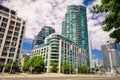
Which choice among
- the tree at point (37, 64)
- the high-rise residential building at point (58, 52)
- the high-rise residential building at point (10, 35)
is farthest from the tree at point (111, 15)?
the high-rise residential building at point (58, 52)

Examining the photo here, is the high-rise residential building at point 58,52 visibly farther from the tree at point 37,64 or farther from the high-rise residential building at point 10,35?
the high-rise residential building at point 10,35

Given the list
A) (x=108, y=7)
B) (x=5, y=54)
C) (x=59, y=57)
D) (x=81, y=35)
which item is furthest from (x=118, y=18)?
(x=81, y=35)

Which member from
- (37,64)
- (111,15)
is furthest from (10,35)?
(111,15)

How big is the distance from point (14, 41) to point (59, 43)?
137ft

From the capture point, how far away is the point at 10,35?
7506 centimetres

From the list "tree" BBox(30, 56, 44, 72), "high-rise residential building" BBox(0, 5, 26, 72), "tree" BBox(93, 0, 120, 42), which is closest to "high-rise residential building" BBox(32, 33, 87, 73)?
"tree" BBox(30, 56, 44, 72)

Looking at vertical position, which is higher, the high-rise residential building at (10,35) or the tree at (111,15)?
the high-rise residential building at (10,35)

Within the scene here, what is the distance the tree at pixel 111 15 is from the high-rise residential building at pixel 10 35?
6652cm

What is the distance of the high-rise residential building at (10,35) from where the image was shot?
70.0 meters

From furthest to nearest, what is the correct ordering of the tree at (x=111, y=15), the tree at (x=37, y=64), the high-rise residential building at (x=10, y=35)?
the tree at (x=37, y=64)
the high-rise residential building at (x=10, y=35)
the tree at (x=111, y=15)

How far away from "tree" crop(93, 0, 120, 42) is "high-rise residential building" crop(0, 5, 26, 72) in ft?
218

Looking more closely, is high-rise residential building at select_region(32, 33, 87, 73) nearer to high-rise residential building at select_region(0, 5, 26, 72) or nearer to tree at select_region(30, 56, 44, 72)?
tree at select_region(30, 56, 44, 72)

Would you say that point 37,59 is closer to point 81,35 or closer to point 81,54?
point 81,54

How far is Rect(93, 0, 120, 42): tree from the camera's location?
9.02m
